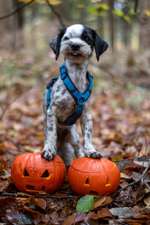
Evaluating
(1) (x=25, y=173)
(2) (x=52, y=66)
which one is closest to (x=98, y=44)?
(1) (x=25, y=173)

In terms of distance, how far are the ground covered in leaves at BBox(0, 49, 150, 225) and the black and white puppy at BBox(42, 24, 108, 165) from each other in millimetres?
434

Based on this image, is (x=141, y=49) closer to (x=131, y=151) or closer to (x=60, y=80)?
(x=131, y=151)

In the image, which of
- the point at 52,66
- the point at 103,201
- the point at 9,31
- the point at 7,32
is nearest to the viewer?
the point at 103,201

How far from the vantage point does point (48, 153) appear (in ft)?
12.8

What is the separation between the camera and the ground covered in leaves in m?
3.53

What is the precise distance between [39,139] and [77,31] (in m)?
4.05

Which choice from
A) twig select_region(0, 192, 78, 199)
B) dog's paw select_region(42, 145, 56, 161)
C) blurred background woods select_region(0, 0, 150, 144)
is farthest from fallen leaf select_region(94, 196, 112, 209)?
blurred background woods select_region(0, 0, 150, 144)

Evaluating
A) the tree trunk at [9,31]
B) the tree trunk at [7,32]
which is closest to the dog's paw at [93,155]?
the tree trunk at [9,31]

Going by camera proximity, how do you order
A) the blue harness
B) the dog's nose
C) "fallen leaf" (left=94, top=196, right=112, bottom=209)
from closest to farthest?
"fallen leaf" (left=94, top=196, right=112, bottom=209) → the dog's nose → the blue harness

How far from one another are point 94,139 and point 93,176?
401 centimetres

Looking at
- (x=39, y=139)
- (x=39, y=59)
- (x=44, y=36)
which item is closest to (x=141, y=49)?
(x=39, y=59)

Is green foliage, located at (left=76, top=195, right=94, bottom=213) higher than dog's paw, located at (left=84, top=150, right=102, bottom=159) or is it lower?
lower

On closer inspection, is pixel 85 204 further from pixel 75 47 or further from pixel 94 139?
pixel 94 139

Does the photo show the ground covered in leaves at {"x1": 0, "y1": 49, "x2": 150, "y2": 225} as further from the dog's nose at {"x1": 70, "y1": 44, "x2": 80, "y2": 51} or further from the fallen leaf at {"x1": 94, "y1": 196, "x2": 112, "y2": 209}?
the dog's nose at {"x1": 70, "y1": 44, "x2": 80, "y2": 51}
